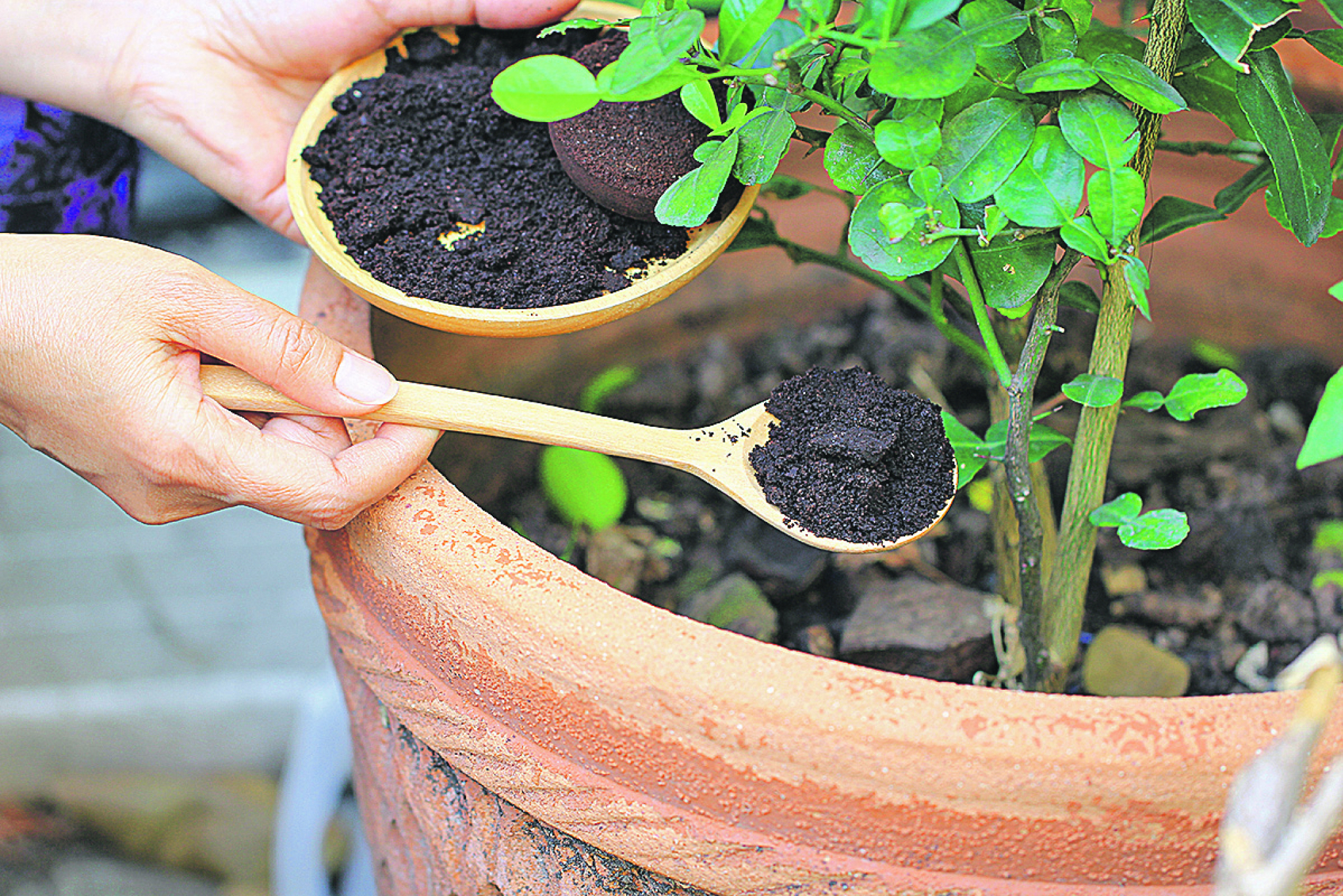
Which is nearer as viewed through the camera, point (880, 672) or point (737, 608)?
point (880, 672)

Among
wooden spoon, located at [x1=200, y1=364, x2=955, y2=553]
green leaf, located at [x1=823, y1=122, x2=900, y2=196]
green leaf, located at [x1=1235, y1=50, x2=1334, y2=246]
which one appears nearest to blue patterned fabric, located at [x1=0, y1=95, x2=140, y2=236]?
wooden spoon, located at [x1=200, y1=364, x2=955, y2=553]

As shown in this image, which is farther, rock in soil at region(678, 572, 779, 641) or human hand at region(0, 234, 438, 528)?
rock in soil at region(678, 572, 779, 641)

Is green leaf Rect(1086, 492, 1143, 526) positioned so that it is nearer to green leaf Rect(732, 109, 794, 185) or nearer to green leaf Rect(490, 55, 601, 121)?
green leaf Rect(732, 109, 794, 185)

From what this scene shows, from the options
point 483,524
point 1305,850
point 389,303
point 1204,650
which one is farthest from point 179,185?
point 1305,850

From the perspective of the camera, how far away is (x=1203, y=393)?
591 millimetres

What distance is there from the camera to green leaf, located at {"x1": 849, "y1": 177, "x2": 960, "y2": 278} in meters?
0.54

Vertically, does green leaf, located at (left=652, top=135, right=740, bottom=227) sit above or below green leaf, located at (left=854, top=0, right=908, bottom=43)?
below

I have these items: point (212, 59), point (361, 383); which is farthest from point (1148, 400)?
point (212, 59)

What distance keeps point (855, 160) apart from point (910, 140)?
81 millimetres

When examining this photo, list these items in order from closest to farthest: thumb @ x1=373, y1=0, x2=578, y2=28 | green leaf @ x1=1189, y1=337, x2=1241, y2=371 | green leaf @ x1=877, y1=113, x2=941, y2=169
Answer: green leaf @ x1=877, y1=113, x2=941, y2=169
thumb @ x1=373, y1=0, x2=578, y2=28
green leaf @ x1=1189, y1=337, x2=1241, y2=371

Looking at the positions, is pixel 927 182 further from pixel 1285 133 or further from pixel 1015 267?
pixel 1285 133

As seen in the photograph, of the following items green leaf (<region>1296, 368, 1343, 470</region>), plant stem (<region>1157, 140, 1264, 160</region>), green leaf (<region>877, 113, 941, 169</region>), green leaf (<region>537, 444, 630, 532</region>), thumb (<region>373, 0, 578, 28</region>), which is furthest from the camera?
green leaf (<region>537, 444, 630, 532</region>)

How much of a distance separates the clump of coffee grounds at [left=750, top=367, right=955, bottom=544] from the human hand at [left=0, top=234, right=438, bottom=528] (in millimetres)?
238

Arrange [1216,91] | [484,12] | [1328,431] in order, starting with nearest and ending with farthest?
[1328,431] → [1216,91] → [484,12]
